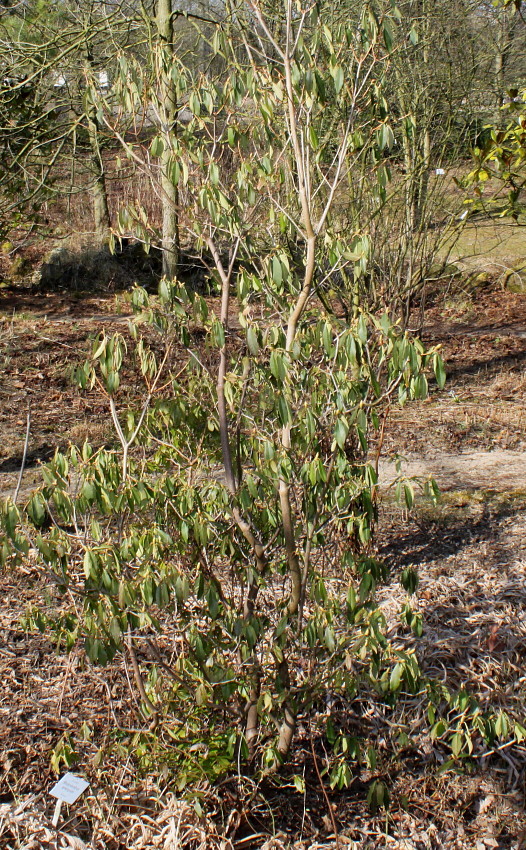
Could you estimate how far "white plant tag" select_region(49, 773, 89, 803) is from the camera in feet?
Result: 9.23

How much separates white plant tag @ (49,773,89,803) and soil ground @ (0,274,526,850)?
104 millimetres

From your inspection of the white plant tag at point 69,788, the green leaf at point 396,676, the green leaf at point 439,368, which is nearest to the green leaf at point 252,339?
the green leaf at point 439,368

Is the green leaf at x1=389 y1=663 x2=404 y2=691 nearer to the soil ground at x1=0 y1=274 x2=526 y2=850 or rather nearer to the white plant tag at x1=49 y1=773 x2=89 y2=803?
the soil ground at x1=0 y1=274 x2=526 y2=850

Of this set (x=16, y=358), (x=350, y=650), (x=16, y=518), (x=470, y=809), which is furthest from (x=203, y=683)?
(x=16, y=358)

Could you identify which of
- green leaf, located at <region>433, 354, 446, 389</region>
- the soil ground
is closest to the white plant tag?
the soil ground

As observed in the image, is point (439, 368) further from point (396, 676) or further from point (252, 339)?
point (396, 676)

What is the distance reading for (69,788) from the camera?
9.37 ft

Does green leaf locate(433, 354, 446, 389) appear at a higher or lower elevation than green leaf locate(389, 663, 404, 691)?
higher

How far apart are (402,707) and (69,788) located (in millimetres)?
1476

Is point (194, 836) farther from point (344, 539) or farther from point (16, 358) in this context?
point (16, 358)

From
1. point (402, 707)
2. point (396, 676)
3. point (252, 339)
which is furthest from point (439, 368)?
point (402, 707)

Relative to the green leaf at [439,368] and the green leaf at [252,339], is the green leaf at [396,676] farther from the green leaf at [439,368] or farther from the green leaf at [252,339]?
the green leaf at [252,339]

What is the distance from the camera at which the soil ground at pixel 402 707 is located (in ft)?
9.61

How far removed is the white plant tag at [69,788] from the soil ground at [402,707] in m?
0.10
